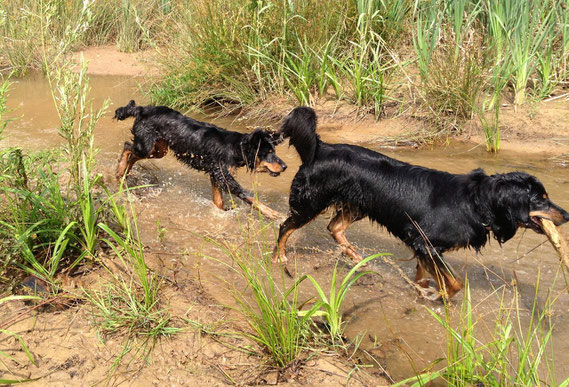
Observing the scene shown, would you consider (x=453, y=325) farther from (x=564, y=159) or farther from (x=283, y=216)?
(x=564, y=159)

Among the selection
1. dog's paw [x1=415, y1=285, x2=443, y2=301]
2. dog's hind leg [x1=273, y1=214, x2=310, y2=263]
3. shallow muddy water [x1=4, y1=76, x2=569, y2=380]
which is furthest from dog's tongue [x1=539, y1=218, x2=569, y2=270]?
dog's hind leg [x1=273, y1=214, x2=310, y2=263]

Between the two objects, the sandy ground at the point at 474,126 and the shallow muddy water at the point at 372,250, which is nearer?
the shallow muddy water at the point at 372,250

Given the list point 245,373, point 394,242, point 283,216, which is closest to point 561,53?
point 394,242

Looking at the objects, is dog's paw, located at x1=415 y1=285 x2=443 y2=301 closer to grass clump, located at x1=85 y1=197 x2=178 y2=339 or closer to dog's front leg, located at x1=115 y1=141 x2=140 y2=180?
grass clump, located at x1=85 y1=197 x2=178 y2=339

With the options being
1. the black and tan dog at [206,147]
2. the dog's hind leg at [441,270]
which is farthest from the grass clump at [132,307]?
the black and tan dog at [206,147]

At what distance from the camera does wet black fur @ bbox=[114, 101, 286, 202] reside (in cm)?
557

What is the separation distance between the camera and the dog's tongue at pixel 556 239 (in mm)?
3584

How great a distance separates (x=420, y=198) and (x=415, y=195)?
0.04m

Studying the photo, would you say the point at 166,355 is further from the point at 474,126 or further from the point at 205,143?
the point at 474,126

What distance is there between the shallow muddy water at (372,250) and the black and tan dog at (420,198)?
0.30m

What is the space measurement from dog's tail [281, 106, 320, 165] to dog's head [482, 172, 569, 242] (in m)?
1.33

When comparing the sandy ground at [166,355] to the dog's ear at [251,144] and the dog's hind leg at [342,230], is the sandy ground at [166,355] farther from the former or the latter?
the dog's ear at [251,144]

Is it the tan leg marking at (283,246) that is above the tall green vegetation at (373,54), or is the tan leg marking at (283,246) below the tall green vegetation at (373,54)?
below

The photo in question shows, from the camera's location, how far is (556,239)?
3.61 metres
